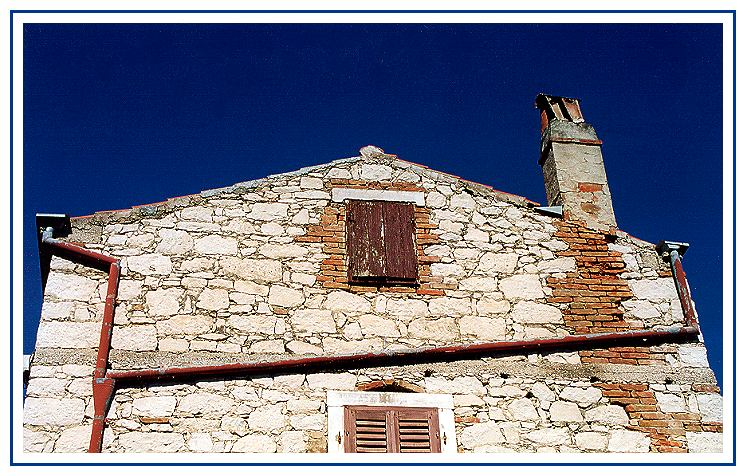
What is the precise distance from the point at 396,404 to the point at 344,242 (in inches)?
81.1

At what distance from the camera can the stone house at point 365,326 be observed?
7.96 m

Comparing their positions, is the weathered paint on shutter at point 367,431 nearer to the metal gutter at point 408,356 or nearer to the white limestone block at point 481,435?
the metal gutter at point 408,356

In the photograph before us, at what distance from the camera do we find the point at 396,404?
8164 millimetres

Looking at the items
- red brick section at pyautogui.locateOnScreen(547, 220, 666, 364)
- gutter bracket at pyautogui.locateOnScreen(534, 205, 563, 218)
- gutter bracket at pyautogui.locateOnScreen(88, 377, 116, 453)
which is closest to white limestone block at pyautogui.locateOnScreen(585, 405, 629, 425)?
red brick section at pyautogui.locateOnScreen(547, 220, 666, 364)

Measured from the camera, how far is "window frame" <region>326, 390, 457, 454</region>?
801 cm

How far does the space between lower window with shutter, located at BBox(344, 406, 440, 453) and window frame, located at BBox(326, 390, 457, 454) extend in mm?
40

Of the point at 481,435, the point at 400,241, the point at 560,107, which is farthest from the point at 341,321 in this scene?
the point at 560,107

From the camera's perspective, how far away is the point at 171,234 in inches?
361

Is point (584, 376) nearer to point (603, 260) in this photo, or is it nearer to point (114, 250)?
point (603, 260)

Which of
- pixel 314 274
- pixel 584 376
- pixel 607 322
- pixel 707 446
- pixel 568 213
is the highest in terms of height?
pixel 568 213

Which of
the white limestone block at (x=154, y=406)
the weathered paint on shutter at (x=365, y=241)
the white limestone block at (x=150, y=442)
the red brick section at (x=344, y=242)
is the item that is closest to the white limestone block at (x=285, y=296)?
the red brick section at (x=344, y=242)

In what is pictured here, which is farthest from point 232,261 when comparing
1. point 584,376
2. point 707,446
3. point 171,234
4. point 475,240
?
point 707,446

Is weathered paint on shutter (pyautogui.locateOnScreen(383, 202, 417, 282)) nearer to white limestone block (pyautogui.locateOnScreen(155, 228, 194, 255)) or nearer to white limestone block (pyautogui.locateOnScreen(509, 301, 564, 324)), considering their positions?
white limestone block (pyautogui.locateOnScreen(509, 301, 564, 324))
